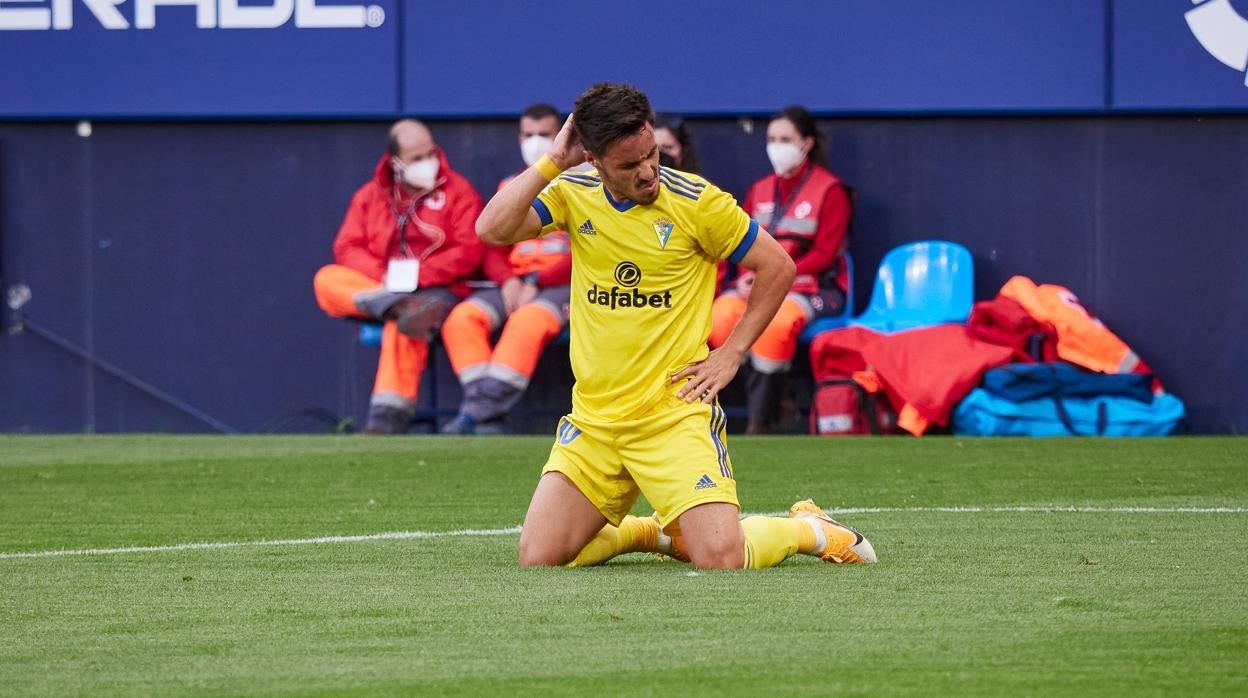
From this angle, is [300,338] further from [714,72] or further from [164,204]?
[714,72]

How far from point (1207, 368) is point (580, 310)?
775cm

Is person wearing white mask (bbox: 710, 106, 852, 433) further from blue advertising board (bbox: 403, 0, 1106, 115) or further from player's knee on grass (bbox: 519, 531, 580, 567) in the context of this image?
player's knee on grass (bbox: 519, 531, 580, 567)

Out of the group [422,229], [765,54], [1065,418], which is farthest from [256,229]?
[1065,418]

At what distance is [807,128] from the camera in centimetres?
1259

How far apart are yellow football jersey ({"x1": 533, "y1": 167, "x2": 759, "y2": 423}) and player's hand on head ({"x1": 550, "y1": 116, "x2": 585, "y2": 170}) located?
6.0 inches

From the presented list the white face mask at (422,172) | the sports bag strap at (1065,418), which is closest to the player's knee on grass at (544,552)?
the sports bag strap at (1065,418)

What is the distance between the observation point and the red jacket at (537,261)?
12.6 metres

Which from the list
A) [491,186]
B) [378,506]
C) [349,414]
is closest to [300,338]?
[349,414]

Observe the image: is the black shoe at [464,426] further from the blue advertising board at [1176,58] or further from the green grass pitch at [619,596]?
the blue advertising board at [1176,58]

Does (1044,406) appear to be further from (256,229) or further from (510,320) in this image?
(256,229)

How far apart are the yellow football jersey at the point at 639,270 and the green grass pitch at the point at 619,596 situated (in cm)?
62

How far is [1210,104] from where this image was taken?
12.7m

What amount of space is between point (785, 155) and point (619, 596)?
7435mm

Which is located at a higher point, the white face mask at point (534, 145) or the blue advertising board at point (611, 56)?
the blue advertising board at point (611, 56)
